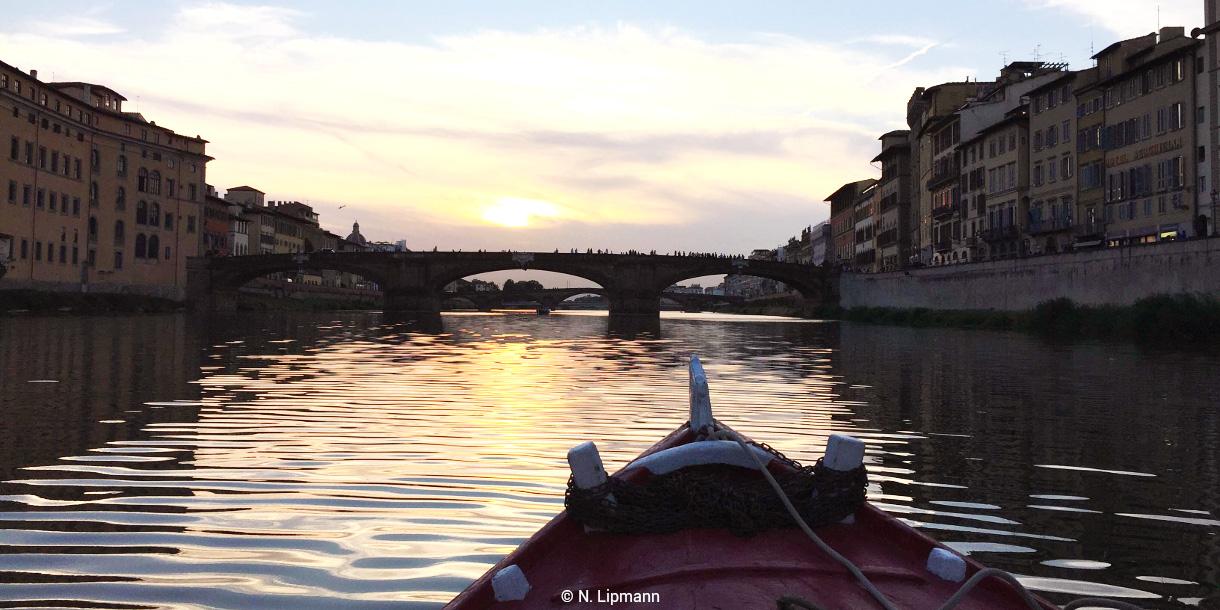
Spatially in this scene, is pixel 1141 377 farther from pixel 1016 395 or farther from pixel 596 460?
pixel 596 460

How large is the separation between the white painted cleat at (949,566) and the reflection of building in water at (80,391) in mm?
7088

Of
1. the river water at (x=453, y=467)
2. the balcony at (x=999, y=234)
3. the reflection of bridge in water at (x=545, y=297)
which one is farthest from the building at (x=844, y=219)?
the river water at (x=453, y=467)

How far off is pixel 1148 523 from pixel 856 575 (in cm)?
445

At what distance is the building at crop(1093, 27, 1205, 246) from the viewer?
41750mm

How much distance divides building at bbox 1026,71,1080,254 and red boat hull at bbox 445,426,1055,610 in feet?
170

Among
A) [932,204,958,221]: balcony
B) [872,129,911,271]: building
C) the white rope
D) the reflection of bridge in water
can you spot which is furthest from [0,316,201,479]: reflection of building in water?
the reflection of bridge in water

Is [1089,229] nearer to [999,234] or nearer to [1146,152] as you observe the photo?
[1146,152]

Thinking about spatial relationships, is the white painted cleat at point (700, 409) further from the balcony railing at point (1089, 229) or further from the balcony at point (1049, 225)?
the balcony at point (1049, 225)

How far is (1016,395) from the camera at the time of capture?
16.0m

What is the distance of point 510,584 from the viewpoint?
3338mm

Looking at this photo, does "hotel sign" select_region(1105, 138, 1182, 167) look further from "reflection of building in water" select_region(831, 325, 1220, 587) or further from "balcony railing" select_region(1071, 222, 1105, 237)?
"reflection of building in water" select_region(831, 325, 1220, 587)

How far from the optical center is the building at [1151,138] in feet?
137

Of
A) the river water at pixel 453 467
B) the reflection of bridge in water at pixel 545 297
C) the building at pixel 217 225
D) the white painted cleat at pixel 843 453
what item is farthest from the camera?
the reflection of bridge in water at pixel 545 297

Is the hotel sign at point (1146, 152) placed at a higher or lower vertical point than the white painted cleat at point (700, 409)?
higher
